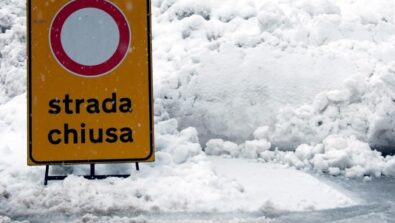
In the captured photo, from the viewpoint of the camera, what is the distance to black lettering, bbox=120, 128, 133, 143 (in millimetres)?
4586

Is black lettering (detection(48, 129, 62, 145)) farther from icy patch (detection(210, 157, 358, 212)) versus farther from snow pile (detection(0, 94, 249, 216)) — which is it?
icy patch (detection(210, 157, 358, 212))

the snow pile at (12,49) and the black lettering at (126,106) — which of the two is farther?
the snow pile at (12,49)

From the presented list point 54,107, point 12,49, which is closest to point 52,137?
point 54,107

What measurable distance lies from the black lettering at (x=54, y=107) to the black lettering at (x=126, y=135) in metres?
0.52

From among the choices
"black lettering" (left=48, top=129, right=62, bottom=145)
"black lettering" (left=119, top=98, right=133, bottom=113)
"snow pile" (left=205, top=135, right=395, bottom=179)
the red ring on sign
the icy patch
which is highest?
the red ring on sign

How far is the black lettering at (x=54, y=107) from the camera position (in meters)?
4.56

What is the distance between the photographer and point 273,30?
22.8 feet

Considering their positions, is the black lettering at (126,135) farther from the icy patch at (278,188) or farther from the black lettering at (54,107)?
the icy patch at (278,188)

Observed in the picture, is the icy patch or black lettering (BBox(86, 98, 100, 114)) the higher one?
black lettering (BBox(86, 98, 100, 114))

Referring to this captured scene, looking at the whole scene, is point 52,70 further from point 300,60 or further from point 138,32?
point 300,60

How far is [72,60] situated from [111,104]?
0.45 meters

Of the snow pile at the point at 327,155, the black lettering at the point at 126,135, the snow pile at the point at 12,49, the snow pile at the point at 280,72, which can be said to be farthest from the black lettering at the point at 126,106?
the snow pile at the point at 12,49

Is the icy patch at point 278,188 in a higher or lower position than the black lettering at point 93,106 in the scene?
lower

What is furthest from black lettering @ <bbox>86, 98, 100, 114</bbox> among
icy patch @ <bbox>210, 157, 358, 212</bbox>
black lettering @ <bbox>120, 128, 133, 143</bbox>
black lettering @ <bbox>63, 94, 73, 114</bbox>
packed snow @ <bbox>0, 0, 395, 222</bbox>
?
icy patch @ <bbox>210, 157, 358, 212</bbox>
